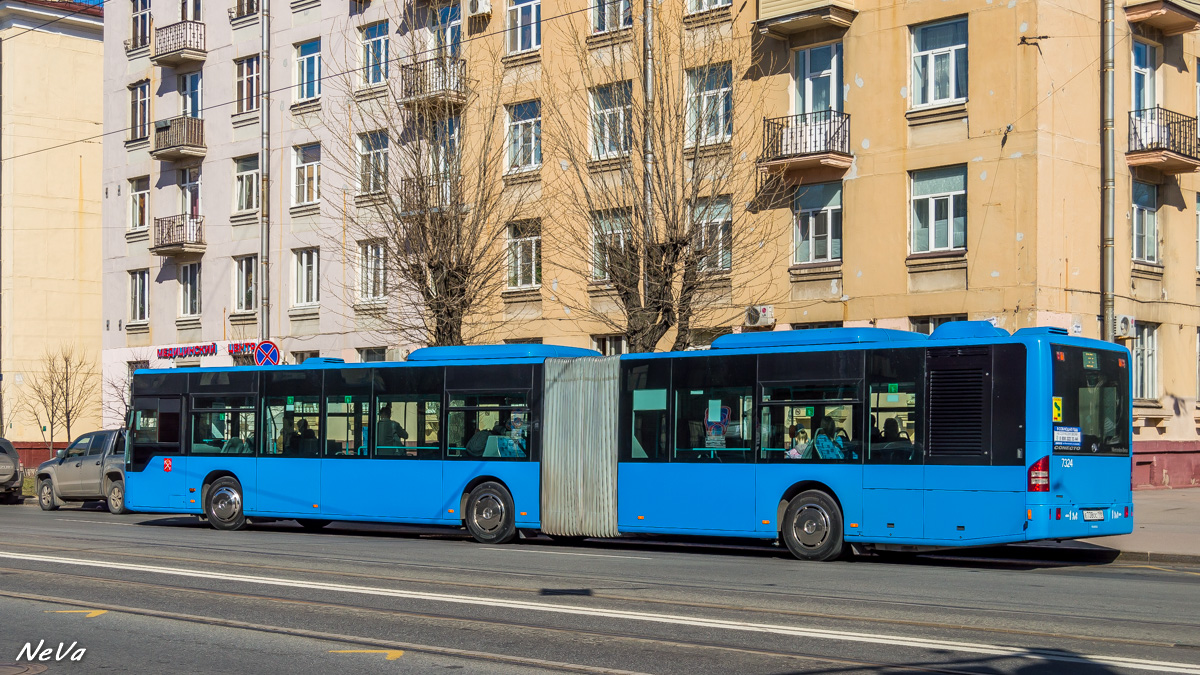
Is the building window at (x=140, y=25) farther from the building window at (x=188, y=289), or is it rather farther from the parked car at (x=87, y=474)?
the parked car at (x=87, y=474)

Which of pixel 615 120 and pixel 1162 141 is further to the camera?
pixel 1162 141

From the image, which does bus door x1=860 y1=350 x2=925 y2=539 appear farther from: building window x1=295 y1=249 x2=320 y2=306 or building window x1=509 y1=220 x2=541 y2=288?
building window x1=295 y1=249 x2=320 y2=306

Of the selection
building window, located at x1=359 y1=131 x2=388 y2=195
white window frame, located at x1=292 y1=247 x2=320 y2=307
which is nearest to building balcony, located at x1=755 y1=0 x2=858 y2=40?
building window, located at x1=359 y1=131 x2=388 y2=195

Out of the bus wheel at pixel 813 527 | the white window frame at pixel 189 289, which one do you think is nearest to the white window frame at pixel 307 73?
the white window frame at pixel 189 289

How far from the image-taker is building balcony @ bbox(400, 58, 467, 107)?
30.1 metres

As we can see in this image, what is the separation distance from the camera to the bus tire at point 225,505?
2273 cm

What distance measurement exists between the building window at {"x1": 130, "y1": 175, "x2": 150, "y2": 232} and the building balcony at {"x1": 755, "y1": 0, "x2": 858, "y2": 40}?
83.5ft

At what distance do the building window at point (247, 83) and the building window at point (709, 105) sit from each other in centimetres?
1905

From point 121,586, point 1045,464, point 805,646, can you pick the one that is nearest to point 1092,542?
point 1045,464

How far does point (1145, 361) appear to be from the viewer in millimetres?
29344

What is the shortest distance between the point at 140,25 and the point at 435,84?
66.6 ft

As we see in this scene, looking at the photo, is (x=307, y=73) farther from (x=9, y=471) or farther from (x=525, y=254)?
(x=9, y=471)

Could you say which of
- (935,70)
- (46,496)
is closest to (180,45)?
(46,496)

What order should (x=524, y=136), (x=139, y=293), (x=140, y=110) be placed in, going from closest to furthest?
(x=524, y=136), (x=140, y=110), (x=139, y=293)
